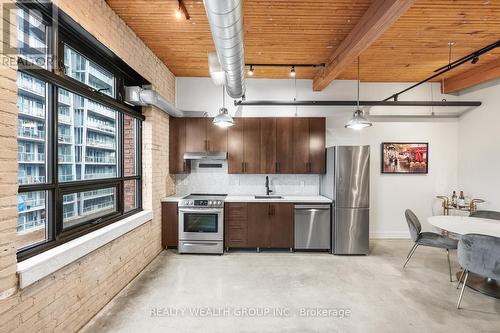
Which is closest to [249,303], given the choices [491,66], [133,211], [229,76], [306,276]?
[306,276]

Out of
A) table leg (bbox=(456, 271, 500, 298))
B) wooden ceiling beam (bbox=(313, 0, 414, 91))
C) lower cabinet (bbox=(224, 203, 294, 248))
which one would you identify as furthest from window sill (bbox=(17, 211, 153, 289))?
table leg (bbox=(456, 271, 500, 298))

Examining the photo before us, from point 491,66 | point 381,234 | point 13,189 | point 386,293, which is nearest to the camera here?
point 13,189

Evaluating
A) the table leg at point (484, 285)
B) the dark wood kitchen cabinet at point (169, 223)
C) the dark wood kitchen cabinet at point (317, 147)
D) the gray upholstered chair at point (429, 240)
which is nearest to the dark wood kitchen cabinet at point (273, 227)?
the dark wood kitchen cabinet at point (317, 147)

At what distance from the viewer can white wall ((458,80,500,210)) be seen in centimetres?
432

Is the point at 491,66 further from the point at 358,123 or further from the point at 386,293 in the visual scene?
the point at 386,293

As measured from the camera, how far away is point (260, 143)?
15.6 feet

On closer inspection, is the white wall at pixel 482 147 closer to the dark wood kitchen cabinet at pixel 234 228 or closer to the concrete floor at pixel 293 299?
the concrete floor at pixel 293 299

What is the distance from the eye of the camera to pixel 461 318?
2.51 metres

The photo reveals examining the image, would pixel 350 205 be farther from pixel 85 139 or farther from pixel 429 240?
pixel 85 139

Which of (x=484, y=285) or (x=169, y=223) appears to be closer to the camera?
(x=484, y=285)

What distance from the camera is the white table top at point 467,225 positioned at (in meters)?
2.86

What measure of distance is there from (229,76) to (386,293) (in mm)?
3356

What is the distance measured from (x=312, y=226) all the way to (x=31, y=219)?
12.5 feet

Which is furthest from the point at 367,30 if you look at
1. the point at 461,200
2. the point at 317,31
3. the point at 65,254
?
the point at 461,200
